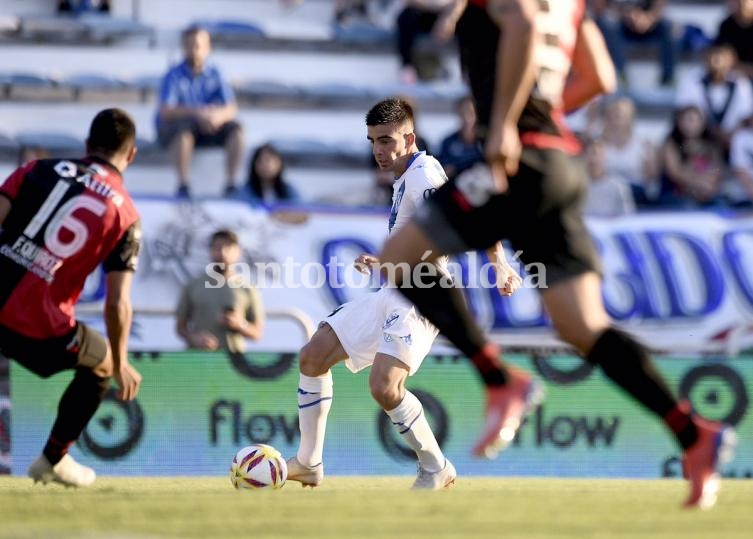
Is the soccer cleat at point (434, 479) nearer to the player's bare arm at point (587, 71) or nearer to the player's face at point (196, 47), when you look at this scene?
the player's bare arm at point (587, 71)

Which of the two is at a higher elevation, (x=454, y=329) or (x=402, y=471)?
(x=454, y=329)

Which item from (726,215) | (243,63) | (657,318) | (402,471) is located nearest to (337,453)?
(402,471)

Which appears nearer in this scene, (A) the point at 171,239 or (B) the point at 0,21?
(A) the point at 171,239

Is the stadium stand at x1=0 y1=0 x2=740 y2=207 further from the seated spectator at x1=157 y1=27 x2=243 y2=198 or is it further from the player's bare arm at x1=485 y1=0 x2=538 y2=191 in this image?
the player's bare arm at x1=485 y1=0 x2=538 y2=191

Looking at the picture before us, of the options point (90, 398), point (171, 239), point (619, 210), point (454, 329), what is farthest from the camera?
point (619, 210)

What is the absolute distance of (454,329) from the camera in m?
6.63

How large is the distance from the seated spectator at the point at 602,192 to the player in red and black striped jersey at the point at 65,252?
7.56m

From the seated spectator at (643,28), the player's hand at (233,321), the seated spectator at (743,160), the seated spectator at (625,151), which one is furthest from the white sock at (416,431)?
the seated spectator at (643,28)

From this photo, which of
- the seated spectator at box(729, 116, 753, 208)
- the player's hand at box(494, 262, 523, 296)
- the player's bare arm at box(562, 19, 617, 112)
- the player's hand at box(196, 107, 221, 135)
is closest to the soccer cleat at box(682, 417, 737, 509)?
the player's bare arm at box(562, 19, 617, 112)

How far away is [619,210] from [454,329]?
822 centimetres

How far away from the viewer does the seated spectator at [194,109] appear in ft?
48.4

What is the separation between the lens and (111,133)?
303 inches

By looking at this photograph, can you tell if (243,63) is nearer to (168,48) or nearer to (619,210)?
(168,48)

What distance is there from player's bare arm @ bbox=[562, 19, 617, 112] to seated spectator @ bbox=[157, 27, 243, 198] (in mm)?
8314
